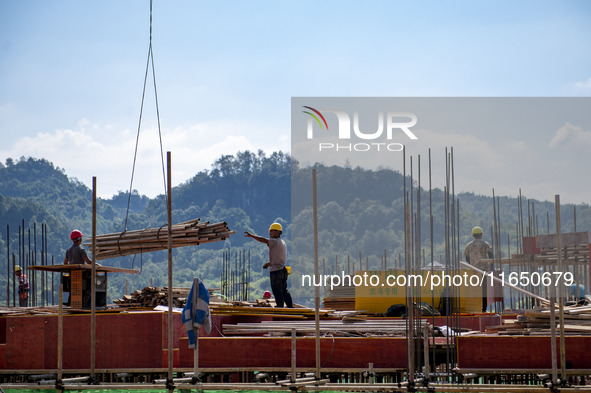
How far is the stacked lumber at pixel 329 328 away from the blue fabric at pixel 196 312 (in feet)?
6.95

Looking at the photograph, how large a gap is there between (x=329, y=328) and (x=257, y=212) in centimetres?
14354

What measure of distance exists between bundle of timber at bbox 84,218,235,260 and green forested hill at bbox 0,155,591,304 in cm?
6947

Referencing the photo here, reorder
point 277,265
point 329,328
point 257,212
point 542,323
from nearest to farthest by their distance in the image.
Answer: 1. point 542,323
2. point 329,328
3. point 277,265
4. point 257,212

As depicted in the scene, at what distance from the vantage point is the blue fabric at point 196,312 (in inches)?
507

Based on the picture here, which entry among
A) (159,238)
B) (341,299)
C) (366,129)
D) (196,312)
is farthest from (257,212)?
(196,312)

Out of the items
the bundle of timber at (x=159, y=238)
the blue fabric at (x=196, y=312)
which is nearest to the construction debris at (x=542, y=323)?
the blue fabric at (x=196, y=312)

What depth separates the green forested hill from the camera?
112 meters

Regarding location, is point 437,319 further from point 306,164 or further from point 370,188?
point 306,164

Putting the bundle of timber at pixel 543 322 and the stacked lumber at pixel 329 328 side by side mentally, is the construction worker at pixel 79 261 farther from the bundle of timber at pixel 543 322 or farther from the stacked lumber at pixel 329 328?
the bundle of timber at pixel 543 322

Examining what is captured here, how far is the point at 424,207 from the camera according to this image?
124750 mm

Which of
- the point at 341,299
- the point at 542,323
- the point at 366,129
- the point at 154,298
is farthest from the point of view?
the point at 366,129

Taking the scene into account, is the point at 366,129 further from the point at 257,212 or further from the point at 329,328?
the point at 329,328

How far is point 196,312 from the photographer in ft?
42.5

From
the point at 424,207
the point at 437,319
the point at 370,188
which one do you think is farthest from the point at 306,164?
the point at 437,319
